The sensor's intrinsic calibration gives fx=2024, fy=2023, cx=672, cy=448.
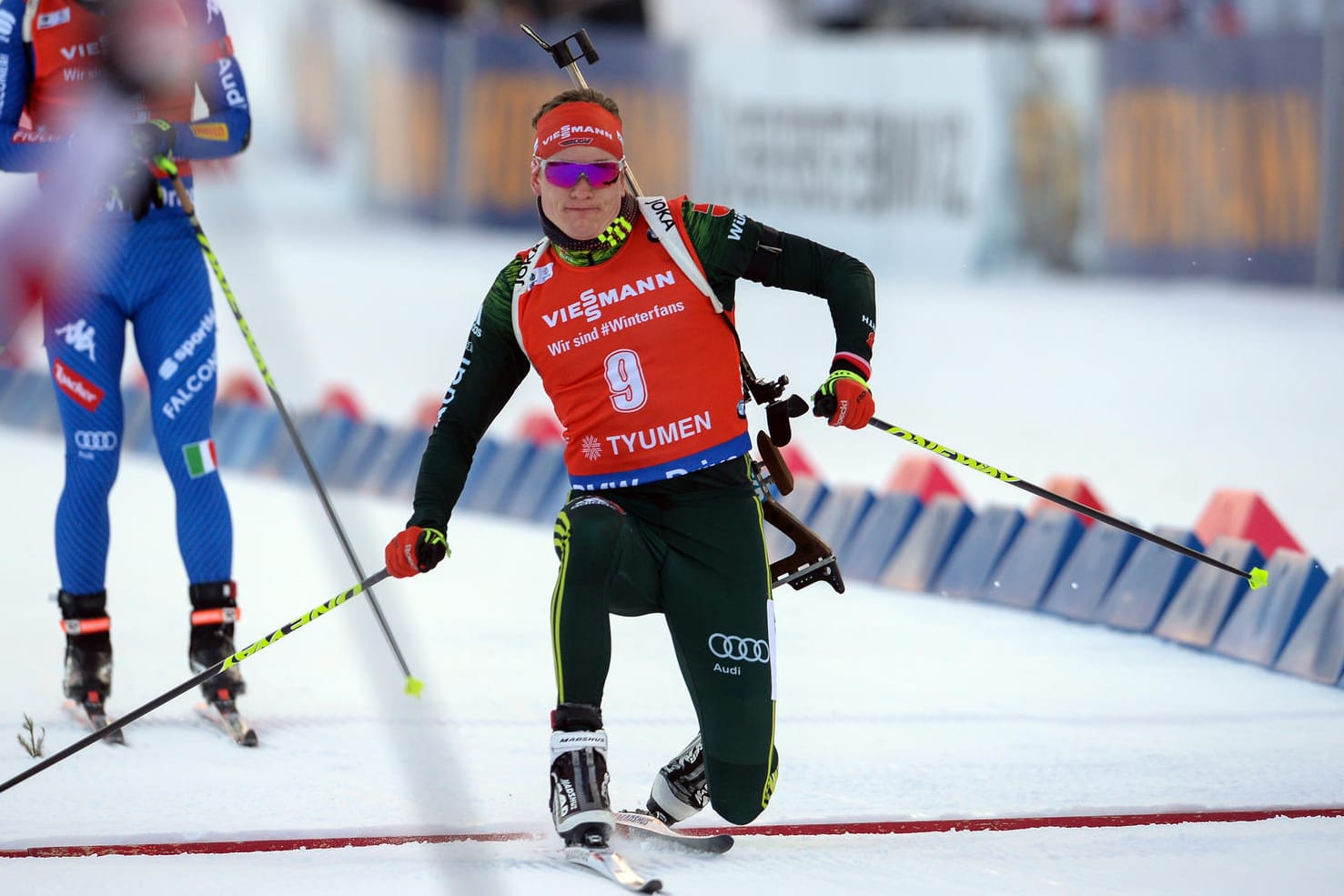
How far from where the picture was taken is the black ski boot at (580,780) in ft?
12.7

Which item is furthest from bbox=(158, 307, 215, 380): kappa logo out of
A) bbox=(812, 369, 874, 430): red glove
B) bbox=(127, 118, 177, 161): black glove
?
bbox=(812, 369, 874, 430): red glove

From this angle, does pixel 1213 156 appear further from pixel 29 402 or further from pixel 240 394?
pixel 29 402

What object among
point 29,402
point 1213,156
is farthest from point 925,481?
point 1213,156

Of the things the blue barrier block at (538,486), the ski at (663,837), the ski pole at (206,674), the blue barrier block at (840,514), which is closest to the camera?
the ski at (663,837)

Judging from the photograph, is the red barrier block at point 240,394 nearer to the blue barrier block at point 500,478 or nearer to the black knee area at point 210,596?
the blue barrier block at point 500,478

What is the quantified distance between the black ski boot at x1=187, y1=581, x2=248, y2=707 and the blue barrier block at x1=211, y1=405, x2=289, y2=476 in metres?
4.30

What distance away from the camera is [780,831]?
4.29 m

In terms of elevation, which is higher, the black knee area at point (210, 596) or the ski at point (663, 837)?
the black knee area at point (210, 596)

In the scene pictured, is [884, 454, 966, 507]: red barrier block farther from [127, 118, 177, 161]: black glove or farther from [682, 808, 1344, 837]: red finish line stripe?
[127, 118, 177, 161]: black glove

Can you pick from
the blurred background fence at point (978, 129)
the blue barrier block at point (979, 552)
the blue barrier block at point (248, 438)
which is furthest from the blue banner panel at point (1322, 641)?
the blurred background fence at point (978, 129)

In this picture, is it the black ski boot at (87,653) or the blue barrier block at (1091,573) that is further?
the blue barrier block at (1091,573)

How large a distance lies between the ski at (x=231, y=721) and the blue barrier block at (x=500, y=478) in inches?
133

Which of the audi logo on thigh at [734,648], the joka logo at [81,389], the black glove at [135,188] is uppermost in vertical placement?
the black glove at [135,188]

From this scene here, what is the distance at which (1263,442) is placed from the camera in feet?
31.3
